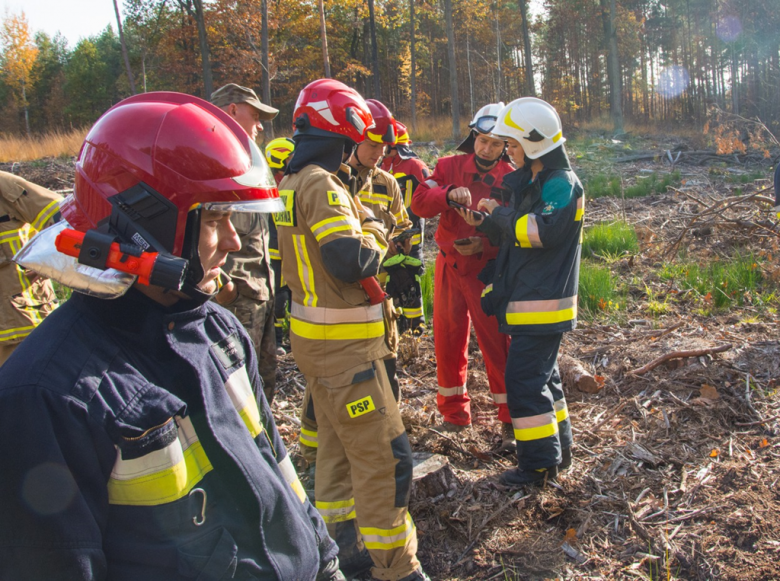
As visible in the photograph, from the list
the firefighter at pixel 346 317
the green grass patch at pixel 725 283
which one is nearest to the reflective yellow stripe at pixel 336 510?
the firefighter at pixel 346 317

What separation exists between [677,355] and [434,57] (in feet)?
124

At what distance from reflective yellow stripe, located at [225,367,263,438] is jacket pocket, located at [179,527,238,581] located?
0.94 ft

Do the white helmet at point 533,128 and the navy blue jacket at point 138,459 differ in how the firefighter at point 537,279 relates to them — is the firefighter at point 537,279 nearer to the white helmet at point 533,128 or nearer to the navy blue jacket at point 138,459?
the white helmet at point 533,128

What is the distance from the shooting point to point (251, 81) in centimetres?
2812

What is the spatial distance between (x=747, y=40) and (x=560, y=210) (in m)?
37.0

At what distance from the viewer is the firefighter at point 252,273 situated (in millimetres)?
3920

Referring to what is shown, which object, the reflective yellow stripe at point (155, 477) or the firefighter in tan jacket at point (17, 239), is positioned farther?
the firefighter in tan jacket at point (17, 239)

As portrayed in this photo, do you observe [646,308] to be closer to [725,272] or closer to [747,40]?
[725,272]

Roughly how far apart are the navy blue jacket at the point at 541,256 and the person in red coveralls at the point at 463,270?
509 millimetres

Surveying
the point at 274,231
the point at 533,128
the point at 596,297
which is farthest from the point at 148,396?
the point at 596,297

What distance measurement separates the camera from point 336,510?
3.02m

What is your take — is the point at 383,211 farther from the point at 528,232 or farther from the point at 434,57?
the point at 434,57

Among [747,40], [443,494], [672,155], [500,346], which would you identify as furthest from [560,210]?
[747,40]

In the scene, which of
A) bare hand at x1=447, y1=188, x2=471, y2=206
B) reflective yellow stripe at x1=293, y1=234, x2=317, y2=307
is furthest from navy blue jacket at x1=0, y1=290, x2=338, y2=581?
bare hand at x1=447, y1=188, x2=471, y2=206
